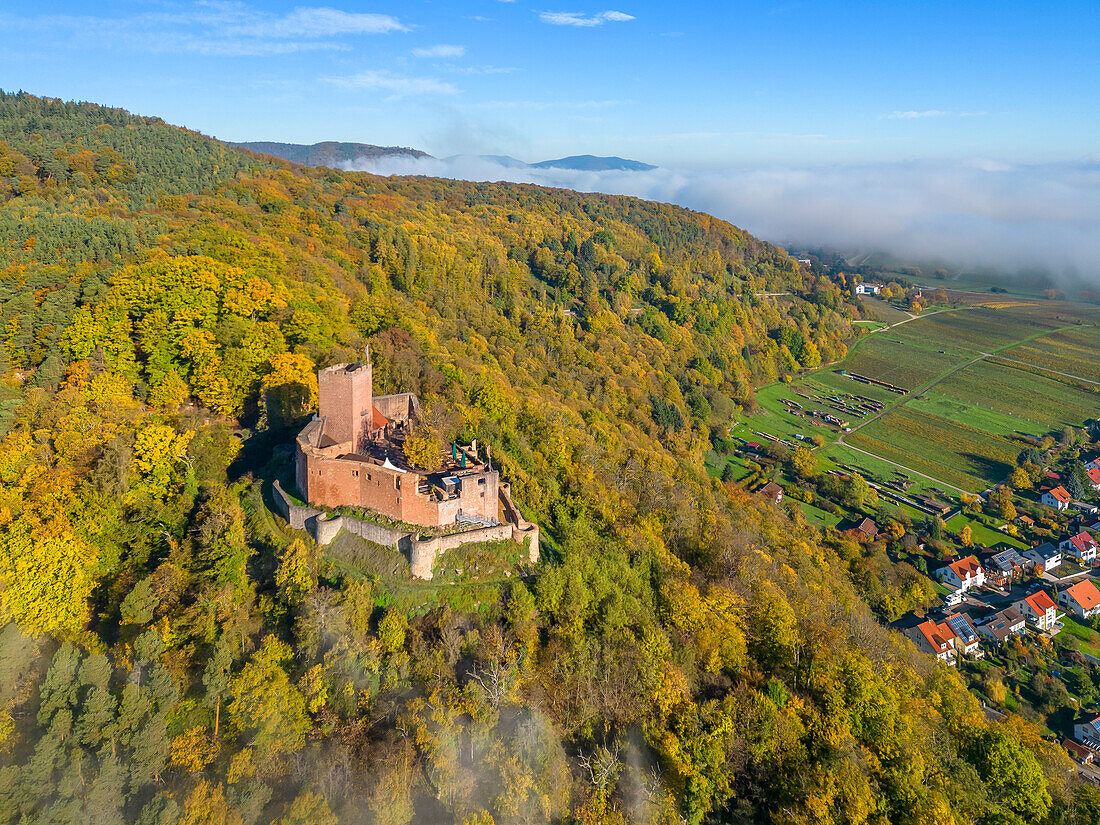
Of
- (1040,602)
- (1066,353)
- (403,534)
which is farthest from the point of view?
(1066,353)

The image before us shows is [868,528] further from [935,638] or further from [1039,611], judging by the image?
[935,638]

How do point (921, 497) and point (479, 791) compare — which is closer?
point (479, 791)

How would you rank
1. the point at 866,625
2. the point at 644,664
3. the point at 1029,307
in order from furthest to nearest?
the point at 1029,307 → the point at 866,625 → the point at 644,664

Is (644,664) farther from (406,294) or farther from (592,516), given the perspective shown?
(406,294)

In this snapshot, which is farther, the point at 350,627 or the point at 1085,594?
the point at 1085,594

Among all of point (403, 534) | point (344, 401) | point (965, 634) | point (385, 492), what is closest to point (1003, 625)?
point (965, 634)

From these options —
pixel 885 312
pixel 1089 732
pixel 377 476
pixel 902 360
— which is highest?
pixel 377 476

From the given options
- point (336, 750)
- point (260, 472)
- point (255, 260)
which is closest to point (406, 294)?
point (255, 260)
